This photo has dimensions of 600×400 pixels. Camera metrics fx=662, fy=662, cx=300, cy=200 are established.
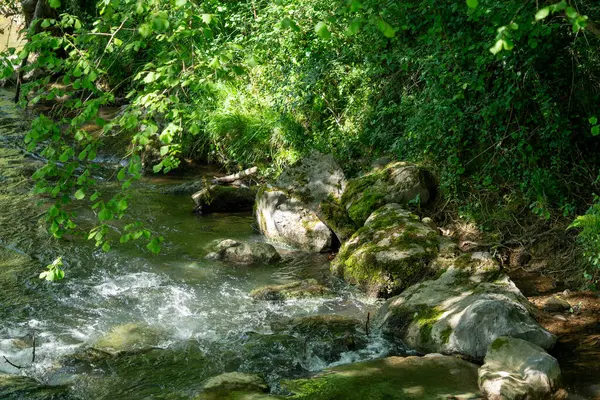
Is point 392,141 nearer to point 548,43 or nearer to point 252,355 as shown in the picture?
point 548,43

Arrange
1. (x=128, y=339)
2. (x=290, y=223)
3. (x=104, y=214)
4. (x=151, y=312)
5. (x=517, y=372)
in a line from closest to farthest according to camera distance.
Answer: (x=104, y=214), (x=517, y=372), (x=128, y=339), (x=151, y=312), (x=290, y=223)

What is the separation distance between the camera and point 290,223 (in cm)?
930

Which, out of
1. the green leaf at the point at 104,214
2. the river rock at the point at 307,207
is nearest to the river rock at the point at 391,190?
the river rock at the point at 307,207

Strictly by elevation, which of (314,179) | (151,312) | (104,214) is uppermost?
(104,214)

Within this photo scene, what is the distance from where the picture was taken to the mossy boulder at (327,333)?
5984 millimetres

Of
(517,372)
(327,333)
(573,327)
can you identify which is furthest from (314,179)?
(517,372)

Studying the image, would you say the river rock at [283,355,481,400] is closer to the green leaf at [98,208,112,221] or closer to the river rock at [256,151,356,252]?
the green leaf at [98,208,112,221]

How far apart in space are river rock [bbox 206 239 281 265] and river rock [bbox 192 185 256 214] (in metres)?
2.02

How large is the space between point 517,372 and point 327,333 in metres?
1.94

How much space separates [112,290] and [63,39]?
404cm

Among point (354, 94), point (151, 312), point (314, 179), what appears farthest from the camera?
point (354, 94)

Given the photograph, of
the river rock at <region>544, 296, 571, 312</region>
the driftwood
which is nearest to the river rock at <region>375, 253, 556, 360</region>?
the river rock at <region>544, 296, 571, 312</region>

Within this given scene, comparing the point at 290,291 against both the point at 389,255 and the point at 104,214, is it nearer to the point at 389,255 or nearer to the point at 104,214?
the point at 389,255

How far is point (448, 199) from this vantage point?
8.72 m
